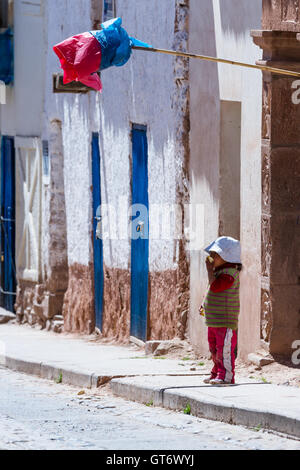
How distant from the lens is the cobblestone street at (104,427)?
873 centimetres

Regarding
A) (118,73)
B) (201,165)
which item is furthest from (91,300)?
(201,165)

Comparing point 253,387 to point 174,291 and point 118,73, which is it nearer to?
point 174,291

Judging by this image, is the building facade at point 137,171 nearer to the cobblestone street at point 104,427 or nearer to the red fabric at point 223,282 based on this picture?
the red fabric at point 223,282

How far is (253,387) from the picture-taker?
10.9 metres

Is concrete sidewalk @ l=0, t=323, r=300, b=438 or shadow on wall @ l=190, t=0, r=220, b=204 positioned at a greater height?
shadow on wall @ l=190, t=0, r=220, b=204

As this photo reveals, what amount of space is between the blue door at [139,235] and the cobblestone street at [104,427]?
11.1 ft

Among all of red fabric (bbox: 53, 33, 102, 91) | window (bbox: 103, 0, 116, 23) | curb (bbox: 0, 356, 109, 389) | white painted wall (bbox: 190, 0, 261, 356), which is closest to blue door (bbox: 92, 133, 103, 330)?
window (bbox: 103, 0, 116, 23)

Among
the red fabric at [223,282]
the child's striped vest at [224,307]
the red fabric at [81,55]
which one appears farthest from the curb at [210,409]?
the red fabric at [81,55]

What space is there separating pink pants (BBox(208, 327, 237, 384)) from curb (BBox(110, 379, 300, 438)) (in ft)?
1.97

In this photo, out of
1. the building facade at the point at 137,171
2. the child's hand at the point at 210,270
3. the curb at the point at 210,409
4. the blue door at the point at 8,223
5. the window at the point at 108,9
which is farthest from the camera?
the blue door at the point at 8,223

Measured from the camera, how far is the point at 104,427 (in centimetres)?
961

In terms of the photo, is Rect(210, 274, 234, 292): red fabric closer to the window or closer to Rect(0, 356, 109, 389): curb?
Rect(0, 356, 109, 389): curb

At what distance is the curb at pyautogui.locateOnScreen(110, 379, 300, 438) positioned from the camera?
9234mm

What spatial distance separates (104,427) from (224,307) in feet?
6.42
